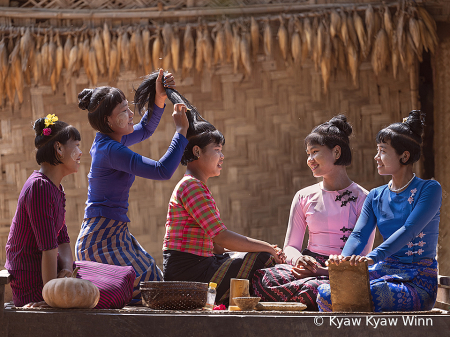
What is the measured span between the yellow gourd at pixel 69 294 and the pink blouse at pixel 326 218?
1310 mm

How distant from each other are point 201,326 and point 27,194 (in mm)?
1114

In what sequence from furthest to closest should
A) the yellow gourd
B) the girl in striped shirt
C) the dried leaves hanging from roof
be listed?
the dried leaves hanging from roof → the girl in striped shirt → the yellow gourd

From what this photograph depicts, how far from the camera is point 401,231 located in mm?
2756

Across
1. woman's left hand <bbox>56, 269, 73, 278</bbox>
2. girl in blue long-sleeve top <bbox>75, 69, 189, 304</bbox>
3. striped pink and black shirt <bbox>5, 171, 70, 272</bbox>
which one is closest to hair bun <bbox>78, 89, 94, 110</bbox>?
girl in blue long-sleeve top <bbox>75, 69, 189, 304</bbox>

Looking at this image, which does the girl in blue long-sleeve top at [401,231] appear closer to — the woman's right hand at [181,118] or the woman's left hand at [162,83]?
the woman's right hand at [181,118]

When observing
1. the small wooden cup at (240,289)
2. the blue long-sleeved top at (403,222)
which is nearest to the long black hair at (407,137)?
the blue long-sleeved top at (403,222)

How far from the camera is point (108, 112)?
10.7 ft

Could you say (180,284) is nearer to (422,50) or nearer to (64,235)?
(64,235)

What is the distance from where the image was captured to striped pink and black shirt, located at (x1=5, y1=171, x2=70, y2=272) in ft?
8.80

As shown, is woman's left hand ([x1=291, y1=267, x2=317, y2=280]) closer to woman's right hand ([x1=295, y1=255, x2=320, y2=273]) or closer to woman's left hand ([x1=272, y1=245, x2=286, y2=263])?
woman's right hand ([x1=295, y1=255, x2=320, y2=273])

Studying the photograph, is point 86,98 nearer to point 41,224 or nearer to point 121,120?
point 121,120

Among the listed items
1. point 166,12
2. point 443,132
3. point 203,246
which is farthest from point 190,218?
point 443,132

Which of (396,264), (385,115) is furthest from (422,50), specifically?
(396,264)

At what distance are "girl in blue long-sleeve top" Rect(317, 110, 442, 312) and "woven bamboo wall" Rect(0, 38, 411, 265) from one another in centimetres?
138
